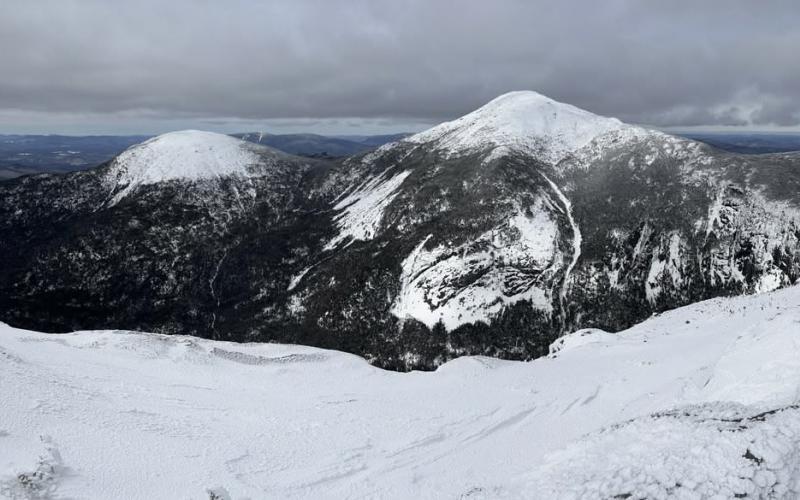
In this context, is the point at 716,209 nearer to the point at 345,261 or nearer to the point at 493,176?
the point at 493,176

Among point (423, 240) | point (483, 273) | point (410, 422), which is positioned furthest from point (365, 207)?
point (410, 422)

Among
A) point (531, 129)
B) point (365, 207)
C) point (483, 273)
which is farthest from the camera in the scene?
point (531, 129)

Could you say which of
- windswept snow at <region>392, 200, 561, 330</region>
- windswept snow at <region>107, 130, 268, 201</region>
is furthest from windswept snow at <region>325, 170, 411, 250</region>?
windswept snow at <region>107, 130, 268, 201</region>

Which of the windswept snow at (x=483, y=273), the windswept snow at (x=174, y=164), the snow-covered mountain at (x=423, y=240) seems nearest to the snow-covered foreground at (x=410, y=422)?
the snow-covered mountain at (x=423, y=240)

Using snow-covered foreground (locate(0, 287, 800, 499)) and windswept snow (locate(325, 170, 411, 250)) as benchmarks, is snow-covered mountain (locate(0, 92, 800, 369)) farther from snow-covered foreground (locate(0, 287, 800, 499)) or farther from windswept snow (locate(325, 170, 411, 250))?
snow-covered foreground (locate(0, 287, 800, 499))

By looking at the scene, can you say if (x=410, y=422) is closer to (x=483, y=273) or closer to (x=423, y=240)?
(x=483, y=273)

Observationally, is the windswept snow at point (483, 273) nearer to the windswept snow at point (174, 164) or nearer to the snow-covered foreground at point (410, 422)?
the snow-covered foreground at point (410, 422)
